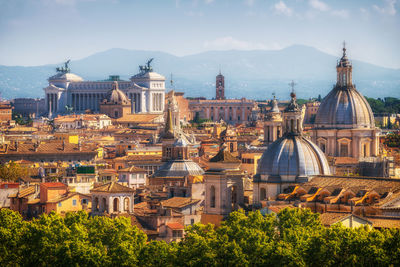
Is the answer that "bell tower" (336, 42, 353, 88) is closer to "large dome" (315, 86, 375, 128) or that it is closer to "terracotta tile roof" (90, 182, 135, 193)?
"large dome" (315, 86, 375, 128)

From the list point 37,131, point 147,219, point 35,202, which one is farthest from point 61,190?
point 37,131

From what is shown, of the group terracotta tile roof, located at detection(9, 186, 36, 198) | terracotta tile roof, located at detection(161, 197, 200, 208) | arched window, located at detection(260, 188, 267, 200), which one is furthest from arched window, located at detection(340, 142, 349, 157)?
arched window, located at detection(260, 188, 267, 200)

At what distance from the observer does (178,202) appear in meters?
76.2

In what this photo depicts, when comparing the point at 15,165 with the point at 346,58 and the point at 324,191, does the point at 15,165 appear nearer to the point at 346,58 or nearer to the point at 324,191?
the point at 346,58

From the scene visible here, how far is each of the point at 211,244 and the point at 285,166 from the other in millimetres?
14527

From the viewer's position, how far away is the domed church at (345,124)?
9500cm

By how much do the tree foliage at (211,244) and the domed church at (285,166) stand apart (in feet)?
26.6

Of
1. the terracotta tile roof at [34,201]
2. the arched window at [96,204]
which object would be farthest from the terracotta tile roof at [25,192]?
the arched window at [96,204]

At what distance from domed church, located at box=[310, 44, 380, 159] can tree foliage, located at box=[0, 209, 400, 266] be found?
3420 cm

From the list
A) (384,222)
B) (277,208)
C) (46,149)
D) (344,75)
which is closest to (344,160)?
(344,75)

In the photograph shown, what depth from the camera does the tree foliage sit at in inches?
2061

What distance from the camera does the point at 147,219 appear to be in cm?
6975

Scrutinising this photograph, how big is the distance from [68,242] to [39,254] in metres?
1.74

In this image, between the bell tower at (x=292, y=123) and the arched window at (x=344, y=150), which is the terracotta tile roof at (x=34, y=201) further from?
the arched window at (x=344, y=150)
